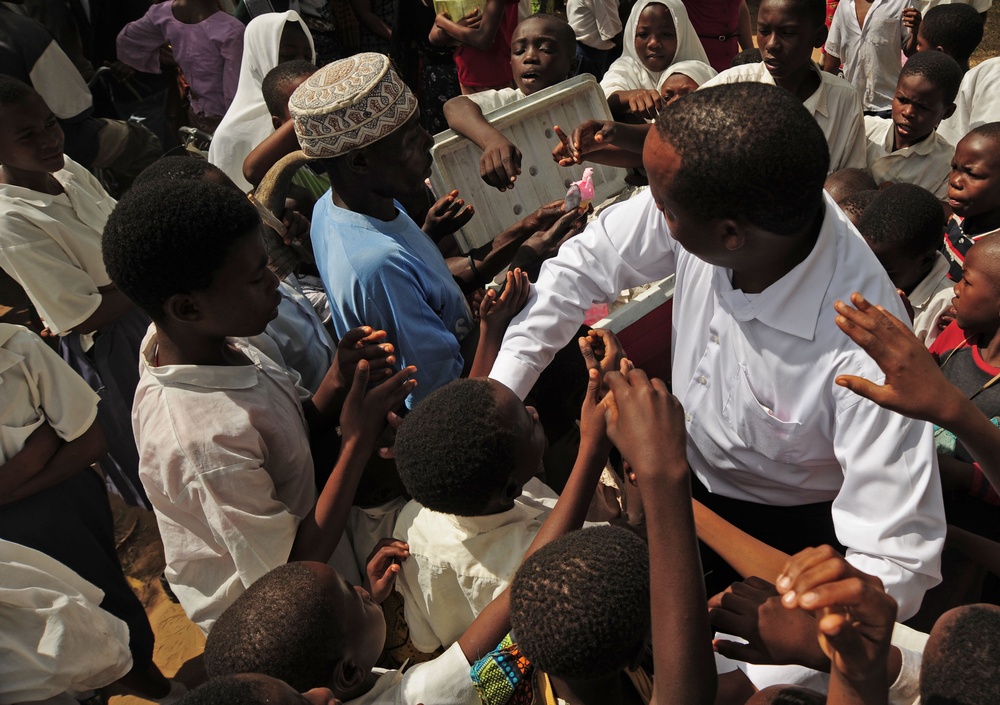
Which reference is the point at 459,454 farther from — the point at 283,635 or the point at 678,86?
the point at 678,86

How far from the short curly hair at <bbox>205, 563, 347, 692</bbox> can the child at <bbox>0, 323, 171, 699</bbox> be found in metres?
0.85

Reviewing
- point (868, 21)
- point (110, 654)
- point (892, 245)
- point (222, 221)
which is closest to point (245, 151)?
point (222, 221)

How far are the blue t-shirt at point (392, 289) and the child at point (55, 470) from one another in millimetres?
970

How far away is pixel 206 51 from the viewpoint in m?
5.44

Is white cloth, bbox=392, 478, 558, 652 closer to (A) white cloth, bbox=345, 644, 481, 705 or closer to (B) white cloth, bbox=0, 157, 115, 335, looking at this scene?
(A) white cloth, bbox=345, 644, 481, 705

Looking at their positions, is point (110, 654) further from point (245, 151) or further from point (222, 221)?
point (245, 151)

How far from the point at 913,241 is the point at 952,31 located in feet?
10.0

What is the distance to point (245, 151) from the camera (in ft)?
14.2

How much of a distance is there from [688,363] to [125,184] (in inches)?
226

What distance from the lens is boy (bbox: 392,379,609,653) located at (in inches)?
75.4

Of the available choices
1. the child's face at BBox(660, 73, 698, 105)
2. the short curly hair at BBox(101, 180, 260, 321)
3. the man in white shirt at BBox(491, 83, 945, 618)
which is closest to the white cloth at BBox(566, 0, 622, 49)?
the child's face at BBox(660, 73, 698, 105)

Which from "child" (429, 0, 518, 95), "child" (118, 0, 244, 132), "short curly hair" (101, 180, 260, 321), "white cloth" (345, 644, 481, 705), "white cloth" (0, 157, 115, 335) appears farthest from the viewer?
"child" (429, 0, 518, 95)

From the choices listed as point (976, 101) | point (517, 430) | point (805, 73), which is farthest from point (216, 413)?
point (976, 101)

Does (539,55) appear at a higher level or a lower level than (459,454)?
higher
